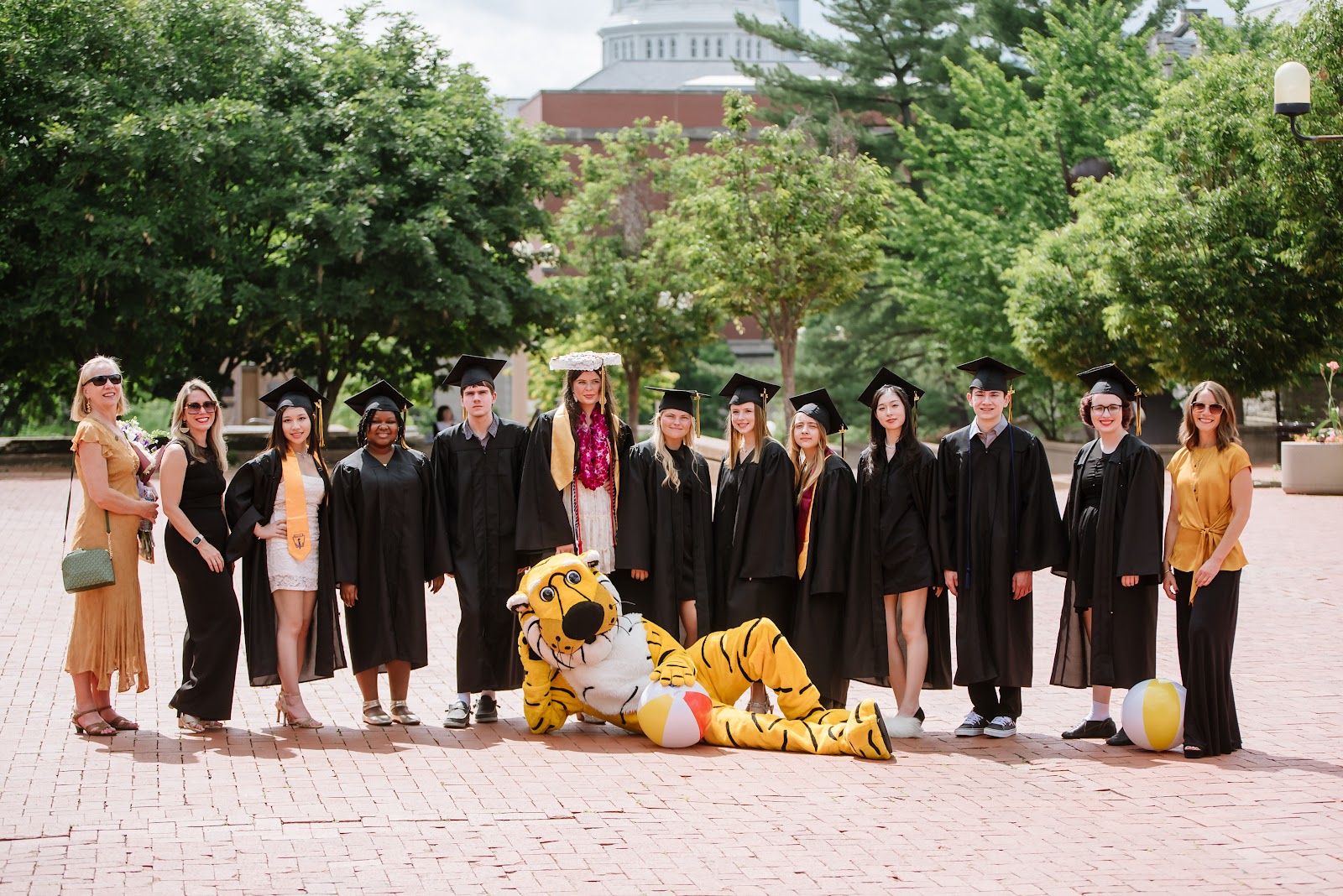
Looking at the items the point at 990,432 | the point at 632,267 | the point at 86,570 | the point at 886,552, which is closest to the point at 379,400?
the point at 86,570

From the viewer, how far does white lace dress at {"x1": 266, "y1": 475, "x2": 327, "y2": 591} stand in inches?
303

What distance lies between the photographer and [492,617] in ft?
26.2

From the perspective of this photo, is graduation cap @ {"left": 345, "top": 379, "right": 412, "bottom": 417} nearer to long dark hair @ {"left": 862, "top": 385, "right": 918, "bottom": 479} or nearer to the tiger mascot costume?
the tiger mascot costume

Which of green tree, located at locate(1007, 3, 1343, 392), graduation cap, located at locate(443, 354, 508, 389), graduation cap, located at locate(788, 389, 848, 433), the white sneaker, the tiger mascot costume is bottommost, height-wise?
the white sneaker

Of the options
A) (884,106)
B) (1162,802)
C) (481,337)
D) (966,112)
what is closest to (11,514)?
(481,337)

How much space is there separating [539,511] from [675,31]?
152m

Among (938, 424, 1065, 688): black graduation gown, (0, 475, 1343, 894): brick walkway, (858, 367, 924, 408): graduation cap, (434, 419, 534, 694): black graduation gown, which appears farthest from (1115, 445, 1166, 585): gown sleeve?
(434, 419, 534, 694): black graduation gown

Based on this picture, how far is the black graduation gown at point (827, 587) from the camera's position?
7754mm

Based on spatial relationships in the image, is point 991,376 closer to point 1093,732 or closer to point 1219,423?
point 1219,423

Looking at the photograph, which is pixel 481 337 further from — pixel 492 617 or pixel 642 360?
pixel 492 617

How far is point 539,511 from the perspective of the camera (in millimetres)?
7898

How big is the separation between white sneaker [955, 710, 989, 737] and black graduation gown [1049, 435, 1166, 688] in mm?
605

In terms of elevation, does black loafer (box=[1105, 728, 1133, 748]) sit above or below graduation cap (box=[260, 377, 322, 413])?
below

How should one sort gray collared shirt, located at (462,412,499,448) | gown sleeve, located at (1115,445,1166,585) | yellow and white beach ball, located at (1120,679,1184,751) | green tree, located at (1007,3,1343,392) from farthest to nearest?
green tree, located at (1007,3,1343,392) → gray collared shirt, located at (462,412,499,448) → gown sleeve, located at (1115,445,1166,585) → yellow and white beach ball, located at (1120,679,1184,751)
